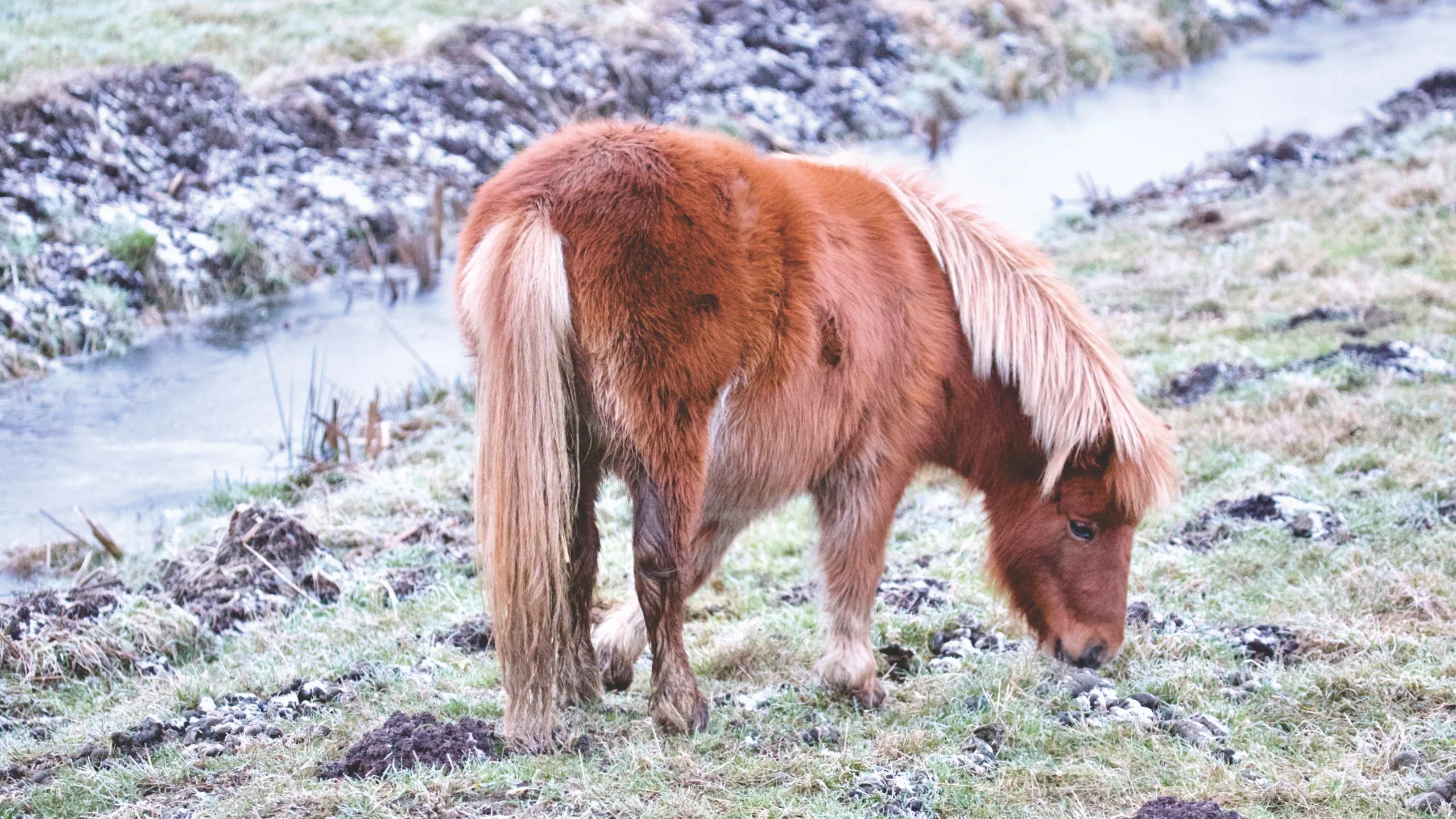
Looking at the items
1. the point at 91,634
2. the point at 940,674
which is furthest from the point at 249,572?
the point at 940,674

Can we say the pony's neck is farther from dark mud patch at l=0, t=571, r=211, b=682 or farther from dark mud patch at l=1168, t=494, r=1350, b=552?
dark mud patch at l=0, t=571, r=211, b=682

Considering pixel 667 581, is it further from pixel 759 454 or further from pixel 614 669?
pixel 614 669

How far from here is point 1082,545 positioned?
13.4 feet

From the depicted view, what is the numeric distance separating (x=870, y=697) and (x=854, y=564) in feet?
1.44

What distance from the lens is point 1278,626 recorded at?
427 centimetres

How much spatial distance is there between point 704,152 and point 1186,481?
3.44m

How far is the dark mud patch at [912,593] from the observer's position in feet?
15.8

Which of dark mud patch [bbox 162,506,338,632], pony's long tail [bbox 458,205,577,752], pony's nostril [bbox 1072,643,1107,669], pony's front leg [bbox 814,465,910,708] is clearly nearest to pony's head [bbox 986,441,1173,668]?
pony's nostril [bbox 1072,643,1107,669]

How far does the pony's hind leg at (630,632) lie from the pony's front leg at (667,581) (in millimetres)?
462

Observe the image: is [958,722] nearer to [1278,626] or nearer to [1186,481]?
[1278,626]

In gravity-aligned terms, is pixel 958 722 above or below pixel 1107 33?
below

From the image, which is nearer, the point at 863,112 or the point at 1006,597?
the point at 1006,597

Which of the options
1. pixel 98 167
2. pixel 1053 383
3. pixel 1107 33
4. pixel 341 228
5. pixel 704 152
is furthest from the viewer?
pixel 1107 33

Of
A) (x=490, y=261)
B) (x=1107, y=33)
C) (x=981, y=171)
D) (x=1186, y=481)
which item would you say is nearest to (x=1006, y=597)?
(x=1186, y=481)
